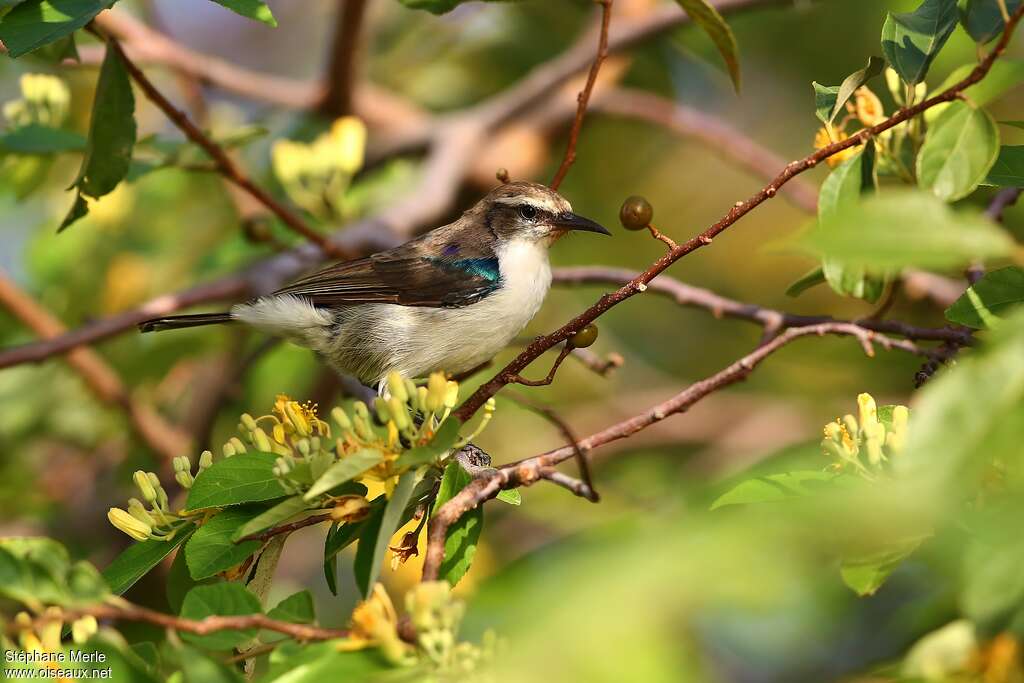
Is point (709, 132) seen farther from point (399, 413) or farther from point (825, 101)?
point (399, 413)

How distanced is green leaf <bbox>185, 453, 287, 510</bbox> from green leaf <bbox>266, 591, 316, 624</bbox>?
1.29ft

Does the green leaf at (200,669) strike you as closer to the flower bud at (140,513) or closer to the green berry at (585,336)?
the flower bud at (140,513)

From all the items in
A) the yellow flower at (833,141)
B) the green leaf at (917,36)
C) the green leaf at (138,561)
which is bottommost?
the green leaf at (138,561)

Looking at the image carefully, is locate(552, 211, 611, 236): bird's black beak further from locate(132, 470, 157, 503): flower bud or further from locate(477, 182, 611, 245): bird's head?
locate(132, 470, 157, 503): flower bud

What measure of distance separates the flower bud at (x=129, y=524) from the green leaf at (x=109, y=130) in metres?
1.38

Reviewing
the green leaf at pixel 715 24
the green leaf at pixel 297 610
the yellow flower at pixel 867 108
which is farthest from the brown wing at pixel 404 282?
the green leaf at pixel 297 610

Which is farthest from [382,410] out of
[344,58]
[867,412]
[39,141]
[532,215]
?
[344,58]

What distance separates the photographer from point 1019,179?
98.9 inches

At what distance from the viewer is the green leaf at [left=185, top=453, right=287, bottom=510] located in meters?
2.49

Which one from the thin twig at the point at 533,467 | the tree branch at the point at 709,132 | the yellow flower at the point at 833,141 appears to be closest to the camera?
the thin twig at the point at 533,467

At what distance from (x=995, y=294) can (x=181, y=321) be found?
3.28 m

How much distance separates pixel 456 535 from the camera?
2.49 m

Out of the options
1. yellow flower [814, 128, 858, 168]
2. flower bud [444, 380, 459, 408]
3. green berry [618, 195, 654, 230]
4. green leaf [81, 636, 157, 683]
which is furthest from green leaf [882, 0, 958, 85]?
green leaf [81, 636, 157, 683]

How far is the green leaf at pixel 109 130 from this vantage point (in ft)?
11.1
